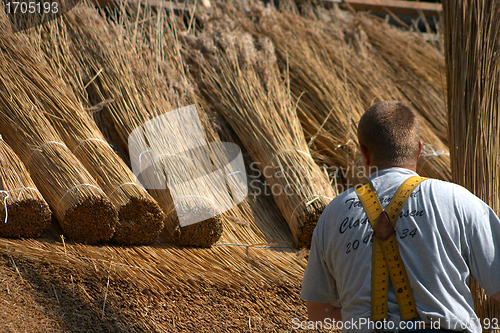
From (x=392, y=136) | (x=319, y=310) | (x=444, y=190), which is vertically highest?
(x=392, y=136)

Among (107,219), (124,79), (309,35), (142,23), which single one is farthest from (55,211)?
(309,35)

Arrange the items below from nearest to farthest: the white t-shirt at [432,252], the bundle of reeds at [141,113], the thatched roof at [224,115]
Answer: the white t-shirt at [432,252]
the thatched roof at [224,115]
the bundle of reeds at [141,113]

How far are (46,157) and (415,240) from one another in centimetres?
145

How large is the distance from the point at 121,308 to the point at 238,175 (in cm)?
93

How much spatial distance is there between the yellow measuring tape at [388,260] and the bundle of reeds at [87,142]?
3.18ft

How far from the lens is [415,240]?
112 centimetres

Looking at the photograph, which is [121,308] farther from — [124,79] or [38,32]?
[38,32]

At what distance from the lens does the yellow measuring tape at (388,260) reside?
1.10 metres

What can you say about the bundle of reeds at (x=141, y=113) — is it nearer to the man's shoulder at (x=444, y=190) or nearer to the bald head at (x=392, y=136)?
the bald head at (x=392, y=136)

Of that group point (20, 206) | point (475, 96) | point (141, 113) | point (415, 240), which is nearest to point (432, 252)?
point (415, 240)

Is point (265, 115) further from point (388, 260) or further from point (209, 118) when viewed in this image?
point (388, 260)

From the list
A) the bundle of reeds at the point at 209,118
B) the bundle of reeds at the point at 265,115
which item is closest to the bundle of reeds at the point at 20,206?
the bundle of reeds at the point at 209,118

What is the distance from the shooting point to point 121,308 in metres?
1.61

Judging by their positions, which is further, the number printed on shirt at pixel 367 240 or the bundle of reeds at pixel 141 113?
the bundle of reeds at pixel 141 113
